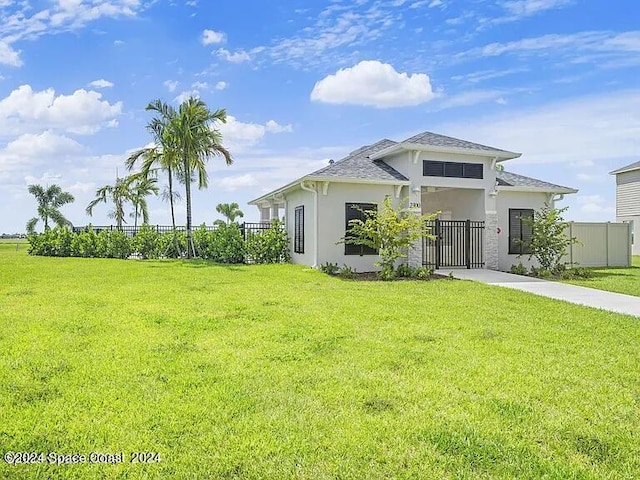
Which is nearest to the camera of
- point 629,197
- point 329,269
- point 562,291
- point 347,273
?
point 562,291

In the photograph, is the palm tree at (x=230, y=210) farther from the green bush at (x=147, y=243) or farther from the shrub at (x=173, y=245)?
the shrub at (x=173, y=245)

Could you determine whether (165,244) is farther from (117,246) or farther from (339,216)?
(339,216)

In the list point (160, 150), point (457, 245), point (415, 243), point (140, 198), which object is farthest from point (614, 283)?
point (140, 198)

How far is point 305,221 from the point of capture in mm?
15547

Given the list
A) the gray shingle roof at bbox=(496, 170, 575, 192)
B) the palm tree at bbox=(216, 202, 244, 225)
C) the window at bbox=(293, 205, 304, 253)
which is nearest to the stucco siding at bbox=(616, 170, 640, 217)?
the gray shingle roof at bbox=(496, 170, 575, 192)

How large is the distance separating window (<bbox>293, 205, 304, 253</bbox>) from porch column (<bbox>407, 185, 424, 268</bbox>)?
142 inches

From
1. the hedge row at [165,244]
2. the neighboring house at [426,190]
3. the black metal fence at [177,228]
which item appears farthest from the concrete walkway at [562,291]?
the black metal fence at [177,228]

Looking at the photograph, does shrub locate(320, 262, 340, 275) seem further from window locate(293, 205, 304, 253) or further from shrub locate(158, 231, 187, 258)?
shrub locate(158, 231, 187, 258)

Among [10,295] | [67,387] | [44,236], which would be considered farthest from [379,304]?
[44,236]

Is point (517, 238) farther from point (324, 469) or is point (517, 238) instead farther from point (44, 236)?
point (44, 236)

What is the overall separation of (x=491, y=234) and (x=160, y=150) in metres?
13.8

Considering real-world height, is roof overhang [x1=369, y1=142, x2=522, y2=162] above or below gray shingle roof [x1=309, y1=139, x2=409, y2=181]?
above

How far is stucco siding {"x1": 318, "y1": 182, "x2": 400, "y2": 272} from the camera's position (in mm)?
14359

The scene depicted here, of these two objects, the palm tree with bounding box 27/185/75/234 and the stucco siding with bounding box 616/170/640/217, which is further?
the palm tree with bounding box 27/185/75/234
